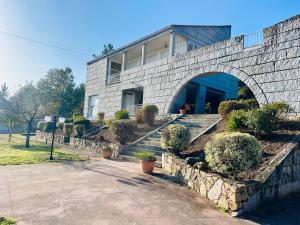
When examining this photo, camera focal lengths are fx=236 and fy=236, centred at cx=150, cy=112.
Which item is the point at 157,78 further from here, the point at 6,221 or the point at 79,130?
the point at 6,221

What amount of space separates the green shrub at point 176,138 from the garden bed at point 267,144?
1.36ft

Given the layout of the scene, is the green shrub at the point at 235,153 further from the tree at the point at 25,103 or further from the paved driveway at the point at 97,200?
the tree at the point at 25,103

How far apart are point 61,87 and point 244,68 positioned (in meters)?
39.1

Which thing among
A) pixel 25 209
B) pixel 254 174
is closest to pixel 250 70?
pixel 254 174

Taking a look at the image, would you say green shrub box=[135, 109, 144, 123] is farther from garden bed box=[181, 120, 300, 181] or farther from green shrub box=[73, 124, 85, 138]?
garden bed box=[181, 120, 300, 181]

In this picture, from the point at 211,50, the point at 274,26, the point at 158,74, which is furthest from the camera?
the point at 158,74

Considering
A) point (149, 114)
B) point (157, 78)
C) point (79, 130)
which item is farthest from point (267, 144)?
point (79, 130)

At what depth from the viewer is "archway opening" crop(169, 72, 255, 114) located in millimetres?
17594

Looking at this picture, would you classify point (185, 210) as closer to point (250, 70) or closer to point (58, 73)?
point (250, 70)

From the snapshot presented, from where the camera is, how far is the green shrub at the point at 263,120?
8.02m

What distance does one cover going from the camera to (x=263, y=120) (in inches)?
316

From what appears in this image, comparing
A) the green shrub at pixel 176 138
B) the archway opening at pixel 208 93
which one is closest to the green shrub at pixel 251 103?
the green shrub at pixel 176 138

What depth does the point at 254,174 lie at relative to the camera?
600cm

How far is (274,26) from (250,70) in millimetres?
2185
